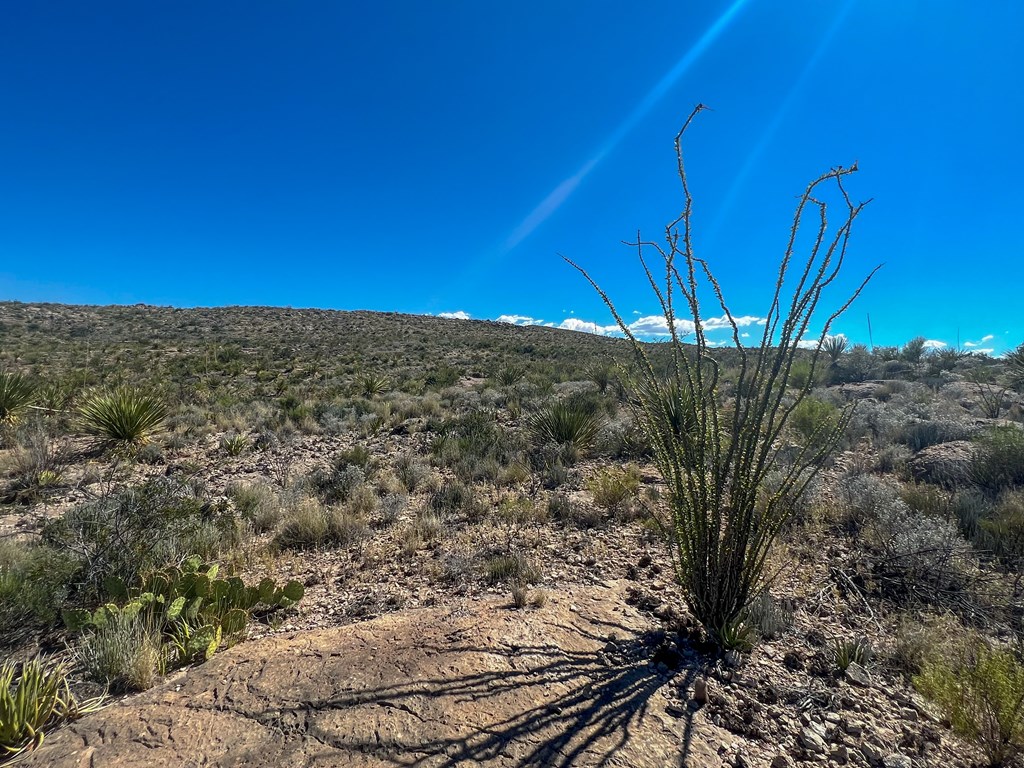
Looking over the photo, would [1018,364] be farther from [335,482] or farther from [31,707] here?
[31,707]

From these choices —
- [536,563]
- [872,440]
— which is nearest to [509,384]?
[872,440]

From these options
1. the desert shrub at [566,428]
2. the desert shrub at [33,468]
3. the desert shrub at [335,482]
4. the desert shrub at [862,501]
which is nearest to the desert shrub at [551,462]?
the desert shrub at [566,428]

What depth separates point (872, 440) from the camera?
25.7 feet

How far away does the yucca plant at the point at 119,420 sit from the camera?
797 cm

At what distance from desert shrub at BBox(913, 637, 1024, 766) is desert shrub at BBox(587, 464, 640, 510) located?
124 inches

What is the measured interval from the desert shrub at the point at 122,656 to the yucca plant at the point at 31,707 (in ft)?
0.45

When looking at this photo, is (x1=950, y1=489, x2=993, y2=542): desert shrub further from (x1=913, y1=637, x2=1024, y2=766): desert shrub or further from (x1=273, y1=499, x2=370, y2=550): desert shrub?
(x1=273, y1=499, x2=370, y2=550): desert shrub

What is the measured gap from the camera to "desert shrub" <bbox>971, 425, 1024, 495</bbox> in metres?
5.54

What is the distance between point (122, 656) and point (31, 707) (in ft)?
1.30

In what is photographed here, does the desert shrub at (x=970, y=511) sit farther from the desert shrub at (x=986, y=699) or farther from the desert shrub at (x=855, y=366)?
the desert shrub at (x=855, y=366)

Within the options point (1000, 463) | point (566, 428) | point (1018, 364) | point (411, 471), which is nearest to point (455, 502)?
point (411, 471)

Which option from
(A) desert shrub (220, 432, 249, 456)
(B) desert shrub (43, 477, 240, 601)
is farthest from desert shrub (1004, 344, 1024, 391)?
(A) desert shrub (220, 432, 249, 456)

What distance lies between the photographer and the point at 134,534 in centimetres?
388

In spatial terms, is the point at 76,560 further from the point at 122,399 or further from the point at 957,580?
the point at 957,580
